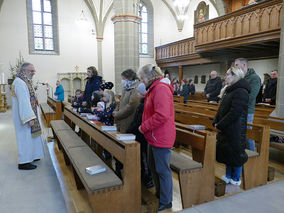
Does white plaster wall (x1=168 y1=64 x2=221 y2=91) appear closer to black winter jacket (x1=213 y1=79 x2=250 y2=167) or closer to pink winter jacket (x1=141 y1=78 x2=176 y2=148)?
black winter jacket (x1=213 y1=79 x2=250 y2=167)

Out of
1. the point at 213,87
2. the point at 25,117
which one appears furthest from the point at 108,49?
the point at 25,117

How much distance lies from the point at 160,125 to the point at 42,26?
14.5m

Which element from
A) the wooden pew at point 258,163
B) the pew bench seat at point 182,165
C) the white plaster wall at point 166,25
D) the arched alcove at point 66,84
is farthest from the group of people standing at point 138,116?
the white plaster wall at point 166,25

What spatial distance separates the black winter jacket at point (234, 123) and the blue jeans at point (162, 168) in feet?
2.58

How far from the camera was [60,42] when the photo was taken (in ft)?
47.6

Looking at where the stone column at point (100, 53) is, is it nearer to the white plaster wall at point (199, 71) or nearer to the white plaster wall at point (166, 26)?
the white plaster wall at point (166, 26)

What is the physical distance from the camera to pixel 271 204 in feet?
8.39

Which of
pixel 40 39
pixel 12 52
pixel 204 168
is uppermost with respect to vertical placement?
pixel 40 39

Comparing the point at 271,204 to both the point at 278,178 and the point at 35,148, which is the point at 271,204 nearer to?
the point at 278,178

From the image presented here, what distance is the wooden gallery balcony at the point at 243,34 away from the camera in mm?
7699

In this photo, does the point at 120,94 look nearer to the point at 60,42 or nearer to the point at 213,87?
the point at 213,87

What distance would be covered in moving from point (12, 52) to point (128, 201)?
14.0m

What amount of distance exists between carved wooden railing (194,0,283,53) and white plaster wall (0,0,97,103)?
7896mm

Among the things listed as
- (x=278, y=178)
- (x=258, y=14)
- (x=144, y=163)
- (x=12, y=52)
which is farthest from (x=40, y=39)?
(x=278, y=178)
